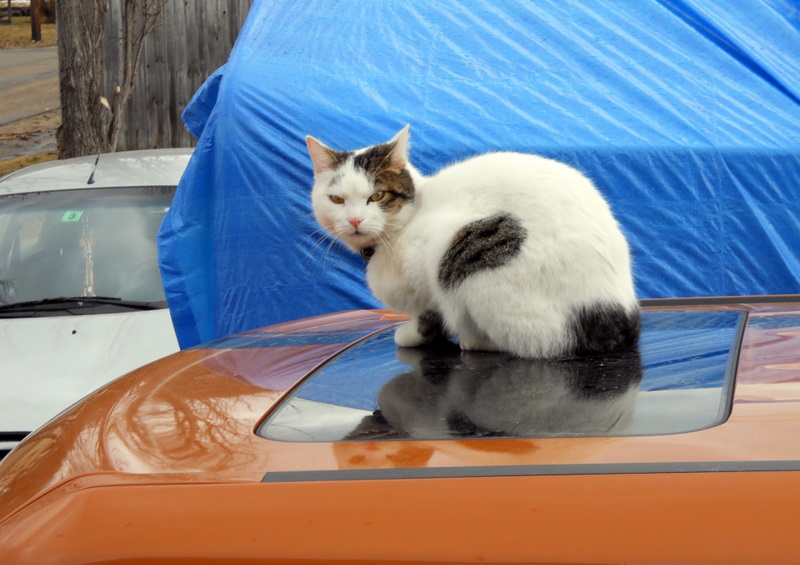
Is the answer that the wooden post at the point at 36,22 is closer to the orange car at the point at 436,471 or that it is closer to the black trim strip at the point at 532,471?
the orange car at the point at 436,471

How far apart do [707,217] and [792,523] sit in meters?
2.85

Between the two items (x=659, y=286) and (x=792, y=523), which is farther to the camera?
(x=659, y=286)

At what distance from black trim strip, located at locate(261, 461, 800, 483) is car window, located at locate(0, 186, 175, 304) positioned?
3314 millimetres

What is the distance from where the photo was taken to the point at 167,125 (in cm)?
854

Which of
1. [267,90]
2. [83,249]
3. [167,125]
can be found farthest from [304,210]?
[167,125]

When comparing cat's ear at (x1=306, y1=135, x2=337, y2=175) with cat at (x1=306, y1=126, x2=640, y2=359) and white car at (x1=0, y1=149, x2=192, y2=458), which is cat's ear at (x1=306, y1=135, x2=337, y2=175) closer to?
cat at (x1=306, y1=126, x2=640, y2=359)

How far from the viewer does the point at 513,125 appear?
144 inches

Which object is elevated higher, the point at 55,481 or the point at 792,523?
the point at 792,523

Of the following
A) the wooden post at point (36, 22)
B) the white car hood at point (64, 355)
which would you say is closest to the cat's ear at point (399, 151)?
the white car hood at point (64, 355)

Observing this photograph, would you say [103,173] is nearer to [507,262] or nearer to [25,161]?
A: [507,262]

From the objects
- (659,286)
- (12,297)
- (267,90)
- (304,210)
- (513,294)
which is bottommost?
(12,297)

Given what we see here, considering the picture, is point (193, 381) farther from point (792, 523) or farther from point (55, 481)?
point (792, 523)

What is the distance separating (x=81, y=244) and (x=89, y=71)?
2.83 m

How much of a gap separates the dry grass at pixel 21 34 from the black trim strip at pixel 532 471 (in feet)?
87.2
